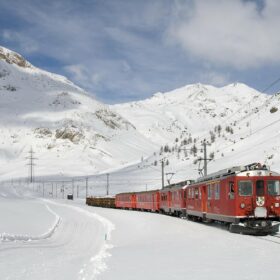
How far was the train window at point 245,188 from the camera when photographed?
956 inches

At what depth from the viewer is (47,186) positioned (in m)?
147

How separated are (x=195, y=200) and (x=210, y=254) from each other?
18080mm

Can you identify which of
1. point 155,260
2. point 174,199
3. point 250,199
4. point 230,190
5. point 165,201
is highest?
point 230,190

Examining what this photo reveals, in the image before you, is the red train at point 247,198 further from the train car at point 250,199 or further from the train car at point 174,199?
the train car at point 174,199

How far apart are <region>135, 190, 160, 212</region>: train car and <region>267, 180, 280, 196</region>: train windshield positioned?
27.6 metres

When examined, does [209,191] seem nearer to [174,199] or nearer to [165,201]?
[174,199]

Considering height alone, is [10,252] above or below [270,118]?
below

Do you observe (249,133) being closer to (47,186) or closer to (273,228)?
(47,186)

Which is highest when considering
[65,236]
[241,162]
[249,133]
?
[249,133]

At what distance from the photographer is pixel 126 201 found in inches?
2618

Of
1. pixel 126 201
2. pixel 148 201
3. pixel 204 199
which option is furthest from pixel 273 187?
pixel 126 201

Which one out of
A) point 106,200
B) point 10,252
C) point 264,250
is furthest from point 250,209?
point 106,200

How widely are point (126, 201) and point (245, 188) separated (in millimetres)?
43137

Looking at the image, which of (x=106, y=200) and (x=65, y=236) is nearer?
(x=65, y=236)
